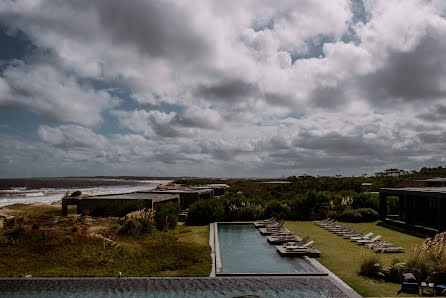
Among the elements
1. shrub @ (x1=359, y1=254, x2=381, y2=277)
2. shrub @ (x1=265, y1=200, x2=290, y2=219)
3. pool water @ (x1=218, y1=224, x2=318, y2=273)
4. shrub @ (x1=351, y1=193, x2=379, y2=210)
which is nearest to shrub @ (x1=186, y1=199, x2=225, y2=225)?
shrub @ (x1=265, y1=200, x2=290, y2=219)

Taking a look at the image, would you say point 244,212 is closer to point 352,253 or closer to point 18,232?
point 352,253

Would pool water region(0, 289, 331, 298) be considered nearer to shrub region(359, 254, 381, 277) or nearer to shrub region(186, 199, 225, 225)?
shrub region(359, 254, 381, 277)

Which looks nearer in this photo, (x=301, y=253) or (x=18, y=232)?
(x=301, y=253)

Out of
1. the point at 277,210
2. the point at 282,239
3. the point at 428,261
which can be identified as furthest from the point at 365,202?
the point at 428,261

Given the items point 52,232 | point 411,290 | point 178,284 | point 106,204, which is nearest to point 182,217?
point 106,204

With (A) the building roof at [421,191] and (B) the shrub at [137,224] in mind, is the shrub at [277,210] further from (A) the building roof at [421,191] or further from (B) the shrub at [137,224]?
(B) the shrub at [137,224]

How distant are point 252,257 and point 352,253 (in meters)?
3.67

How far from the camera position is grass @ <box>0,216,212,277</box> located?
9234 mm

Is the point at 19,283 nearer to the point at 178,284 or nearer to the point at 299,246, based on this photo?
the point at 178,284

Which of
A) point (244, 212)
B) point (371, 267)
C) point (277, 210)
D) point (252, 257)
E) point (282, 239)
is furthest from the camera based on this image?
point (277, 210)

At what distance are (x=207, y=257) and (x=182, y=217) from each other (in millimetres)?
11021

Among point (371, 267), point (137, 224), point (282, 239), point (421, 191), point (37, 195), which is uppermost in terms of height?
point (421, 191)

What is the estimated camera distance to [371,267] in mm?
9016

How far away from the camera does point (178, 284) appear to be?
802 cm
